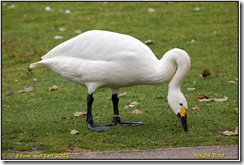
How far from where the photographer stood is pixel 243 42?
1100cm

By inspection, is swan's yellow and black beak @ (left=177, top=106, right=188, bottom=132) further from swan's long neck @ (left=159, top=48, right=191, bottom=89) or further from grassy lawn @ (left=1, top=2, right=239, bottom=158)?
swan's long neck @ (left=159, top=48, right=191, bottom=89)

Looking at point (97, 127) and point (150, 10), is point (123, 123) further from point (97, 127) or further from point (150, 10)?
point (150, 10)

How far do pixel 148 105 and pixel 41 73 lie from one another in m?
3.85

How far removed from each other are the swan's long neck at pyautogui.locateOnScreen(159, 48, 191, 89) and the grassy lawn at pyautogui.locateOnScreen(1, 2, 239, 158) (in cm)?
75

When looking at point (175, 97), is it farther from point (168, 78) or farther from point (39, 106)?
point (39, 106)

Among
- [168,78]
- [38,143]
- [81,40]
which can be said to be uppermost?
[81,40]

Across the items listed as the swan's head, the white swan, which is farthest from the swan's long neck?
the swan's head

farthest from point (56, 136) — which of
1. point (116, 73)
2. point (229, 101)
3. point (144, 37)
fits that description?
point (144, 37)

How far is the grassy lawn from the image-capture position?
8.28 meters

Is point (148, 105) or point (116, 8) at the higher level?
point (116, 8)

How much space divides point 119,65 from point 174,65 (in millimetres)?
804

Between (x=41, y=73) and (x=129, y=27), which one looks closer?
(x=41, y=73)

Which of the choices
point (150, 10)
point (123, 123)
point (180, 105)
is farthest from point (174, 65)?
point (150, 10)

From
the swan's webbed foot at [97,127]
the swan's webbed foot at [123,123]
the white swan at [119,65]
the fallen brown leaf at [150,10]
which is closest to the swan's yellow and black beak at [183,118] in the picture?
the white swan at [119,65]
